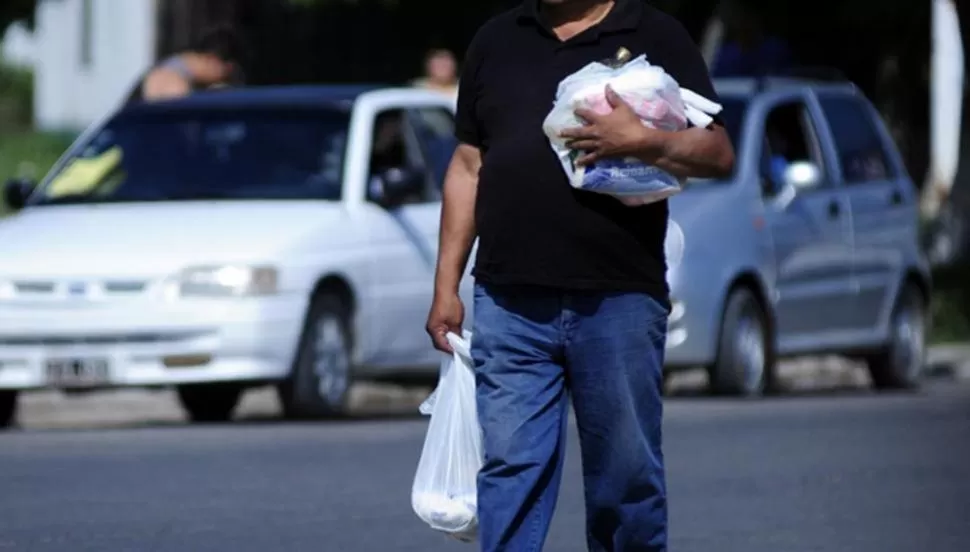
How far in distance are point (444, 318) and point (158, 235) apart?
19.2ft

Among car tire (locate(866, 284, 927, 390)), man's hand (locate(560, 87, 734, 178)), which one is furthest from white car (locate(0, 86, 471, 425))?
man's hand (locate(560, 87, 734, 178))

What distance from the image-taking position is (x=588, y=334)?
600 cm

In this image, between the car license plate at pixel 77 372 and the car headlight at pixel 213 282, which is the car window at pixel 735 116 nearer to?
the car headlight at pixel 213 282

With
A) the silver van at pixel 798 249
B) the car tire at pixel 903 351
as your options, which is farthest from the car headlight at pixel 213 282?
the car tire at pixel 903 351

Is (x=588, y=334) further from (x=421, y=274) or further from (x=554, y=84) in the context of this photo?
(x=421, y=274)

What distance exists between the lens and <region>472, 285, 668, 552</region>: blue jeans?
6.01 meters

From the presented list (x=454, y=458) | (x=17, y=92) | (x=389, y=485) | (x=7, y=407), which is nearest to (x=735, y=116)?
(x=7, y=407)

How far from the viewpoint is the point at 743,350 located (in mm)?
13914

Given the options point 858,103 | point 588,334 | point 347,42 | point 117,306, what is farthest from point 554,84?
point 347,42

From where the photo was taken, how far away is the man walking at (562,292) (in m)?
5.95

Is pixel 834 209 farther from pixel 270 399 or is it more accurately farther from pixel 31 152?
pixel 31 152

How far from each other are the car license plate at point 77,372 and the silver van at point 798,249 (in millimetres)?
3074

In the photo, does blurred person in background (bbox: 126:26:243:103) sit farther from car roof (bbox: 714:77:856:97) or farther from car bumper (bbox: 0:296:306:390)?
car bumper (bbox: 0:296:306:390)

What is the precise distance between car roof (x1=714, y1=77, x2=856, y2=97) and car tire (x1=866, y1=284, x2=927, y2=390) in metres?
1.29
